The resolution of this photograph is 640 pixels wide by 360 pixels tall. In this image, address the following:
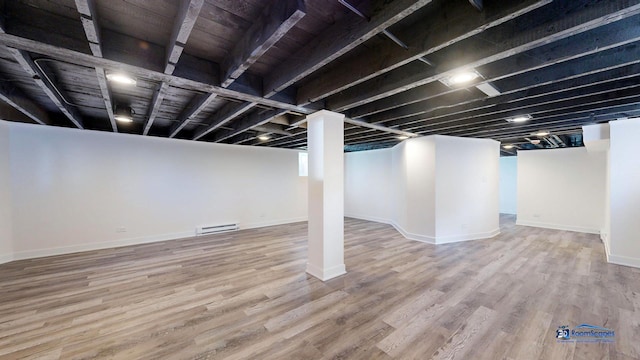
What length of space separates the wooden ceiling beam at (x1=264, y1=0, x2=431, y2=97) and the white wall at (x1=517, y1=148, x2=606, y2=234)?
26.7 ft

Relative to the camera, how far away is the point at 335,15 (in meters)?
1.70

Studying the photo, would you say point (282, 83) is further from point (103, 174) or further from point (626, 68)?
point (103, 174)

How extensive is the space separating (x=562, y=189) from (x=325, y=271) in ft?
25.1

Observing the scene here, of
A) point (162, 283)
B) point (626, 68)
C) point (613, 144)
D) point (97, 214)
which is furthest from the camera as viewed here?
point (97, 214)

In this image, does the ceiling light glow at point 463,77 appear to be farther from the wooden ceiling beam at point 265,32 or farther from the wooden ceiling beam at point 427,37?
the wooden ceiling beam at point 265,32

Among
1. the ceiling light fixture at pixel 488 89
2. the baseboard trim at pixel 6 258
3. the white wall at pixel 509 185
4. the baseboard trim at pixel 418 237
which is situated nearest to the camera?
the ceiling light fixture at pixel 488 89

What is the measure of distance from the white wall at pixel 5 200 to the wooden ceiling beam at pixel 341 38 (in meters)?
5.26

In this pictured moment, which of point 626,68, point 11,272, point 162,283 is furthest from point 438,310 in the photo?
point 11,272

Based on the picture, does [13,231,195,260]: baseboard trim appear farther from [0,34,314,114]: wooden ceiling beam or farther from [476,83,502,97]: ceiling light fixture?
[476,83,502,97]: ceiling light fixture

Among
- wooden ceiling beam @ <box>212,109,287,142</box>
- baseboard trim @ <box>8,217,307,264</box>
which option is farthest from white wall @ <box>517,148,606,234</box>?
baseboard trim @ <box>8,217,307,264</box>

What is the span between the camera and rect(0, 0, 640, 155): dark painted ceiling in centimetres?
153

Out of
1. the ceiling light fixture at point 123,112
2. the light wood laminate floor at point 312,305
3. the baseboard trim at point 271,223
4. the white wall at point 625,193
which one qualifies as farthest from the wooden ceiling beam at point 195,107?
the white wall at point 625,193

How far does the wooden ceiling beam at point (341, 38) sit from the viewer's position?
1421mm

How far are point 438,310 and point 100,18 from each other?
3.95m
